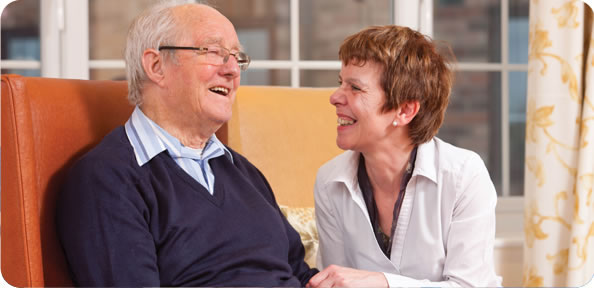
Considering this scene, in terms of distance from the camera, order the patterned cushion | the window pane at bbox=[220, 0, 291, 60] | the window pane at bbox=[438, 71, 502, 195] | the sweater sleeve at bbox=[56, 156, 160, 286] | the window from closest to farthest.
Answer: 1. the sweater sleeve at bbox=[56, 156, 160, 286]
2. the patterned cushion
3. the window pane at bbox=[438, 71, 502, 195]
4. the window
5. the window pane at bbox=[220, 0, 291, 60]

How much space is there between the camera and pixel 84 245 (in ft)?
4.21

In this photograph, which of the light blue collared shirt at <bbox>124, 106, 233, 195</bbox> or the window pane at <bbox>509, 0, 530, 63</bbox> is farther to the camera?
the window pane at <bbox>509, 0, 530, 63</bbox>

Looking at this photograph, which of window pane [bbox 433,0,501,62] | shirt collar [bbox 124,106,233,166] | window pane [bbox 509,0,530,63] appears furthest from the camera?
window pane [bbox 433,0,501,62]

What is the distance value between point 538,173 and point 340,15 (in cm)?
653

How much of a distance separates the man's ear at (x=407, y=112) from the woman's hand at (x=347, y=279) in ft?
1.43

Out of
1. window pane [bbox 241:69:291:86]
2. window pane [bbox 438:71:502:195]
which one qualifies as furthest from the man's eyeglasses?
window pane [bbox 438:71:502:195]

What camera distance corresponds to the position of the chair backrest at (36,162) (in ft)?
4.21

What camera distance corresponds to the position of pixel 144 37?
1.60m

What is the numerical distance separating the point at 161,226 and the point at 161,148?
0.66 ft

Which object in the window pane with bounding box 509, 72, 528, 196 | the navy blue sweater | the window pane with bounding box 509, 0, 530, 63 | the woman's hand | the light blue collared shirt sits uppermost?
the window pane with bounding box 509, 0, 530, 63

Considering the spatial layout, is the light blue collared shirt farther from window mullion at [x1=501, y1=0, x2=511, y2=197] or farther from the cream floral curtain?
window mullion at [x1=501, y1=0, x2=511, y2=197]

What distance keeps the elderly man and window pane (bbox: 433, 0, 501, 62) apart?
6.91 m

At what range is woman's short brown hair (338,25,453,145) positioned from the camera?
1.66 meters

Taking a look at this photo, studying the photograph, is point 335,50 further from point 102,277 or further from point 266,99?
point 102,277
